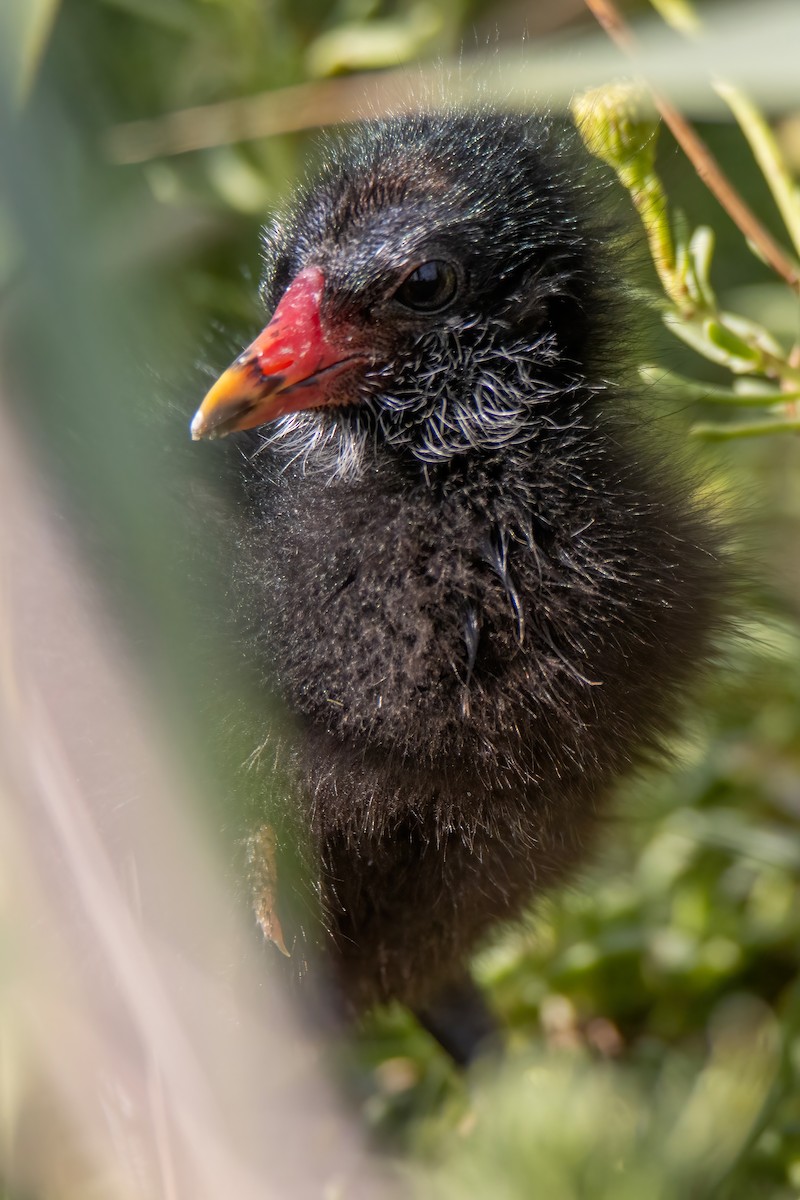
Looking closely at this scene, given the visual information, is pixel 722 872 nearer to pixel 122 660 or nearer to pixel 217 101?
pixel 122 660

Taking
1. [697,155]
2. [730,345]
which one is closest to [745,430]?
[730,345]

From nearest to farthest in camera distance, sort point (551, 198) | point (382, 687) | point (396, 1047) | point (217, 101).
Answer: point (382, 687) → point (551, 198) → point (396, 1047) → point (217, 101)

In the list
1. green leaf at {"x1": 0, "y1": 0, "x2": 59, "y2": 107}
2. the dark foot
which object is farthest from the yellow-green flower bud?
the dark foot

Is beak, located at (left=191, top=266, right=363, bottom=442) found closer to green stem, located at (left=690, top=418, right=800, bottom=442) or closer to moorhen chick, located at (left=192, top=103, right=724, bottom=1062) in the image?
moorhen chick, located at (left=192, top=103, right=724, bottom=1062)

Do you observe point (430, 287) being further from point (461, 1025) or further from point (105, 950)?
point (461, 1025)

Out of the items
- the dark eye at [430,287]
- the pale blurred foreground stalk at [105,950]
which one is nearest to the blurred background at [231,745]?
the pale blurred foreground stalk at [105,950]

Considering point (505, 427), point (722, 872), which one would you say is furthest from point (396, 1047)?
point (505, 427)
